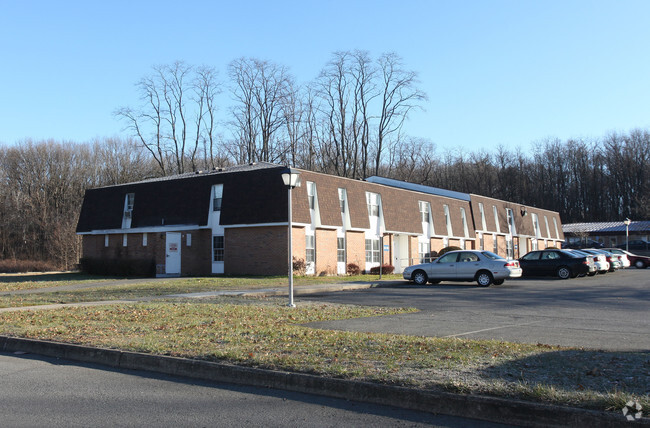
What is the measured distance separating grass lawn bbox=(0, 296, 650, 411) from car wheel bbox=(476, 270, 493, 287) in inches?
468

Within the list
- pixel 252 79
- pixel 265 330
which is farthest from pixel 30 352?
pixel 252 79

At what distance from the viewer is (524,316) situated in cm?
1375

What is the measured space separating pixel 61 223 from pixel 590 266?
4525cm

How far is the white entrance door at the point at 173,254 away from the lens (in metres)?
34.3

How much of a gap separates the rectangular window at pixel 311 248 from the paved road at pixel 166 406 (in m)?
23.8

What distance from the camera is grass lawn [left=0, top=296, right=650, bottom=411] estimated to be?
6.23m

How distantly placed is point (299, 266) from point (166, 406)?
79.9ft

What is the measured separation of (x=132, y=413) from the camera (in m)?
6.22

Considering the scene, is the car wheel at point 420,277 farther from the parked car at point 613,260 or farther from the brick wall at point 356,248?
the parked car at point 613,260

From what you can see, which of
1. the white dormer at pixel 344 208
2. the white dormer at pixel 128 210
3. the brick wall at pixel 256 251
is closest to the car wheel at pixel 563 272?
the white dormer at pixel 344 208

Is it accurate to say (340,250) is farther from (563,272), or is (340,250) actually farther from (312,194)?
(563,272)

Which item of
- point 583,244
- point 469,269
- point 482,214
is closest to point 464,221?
point 482,214

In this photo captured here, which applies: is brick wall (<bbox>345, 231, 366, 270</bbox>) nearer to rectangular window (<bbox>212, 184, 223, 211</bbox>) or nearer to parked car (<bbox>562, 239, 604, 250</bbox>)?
rectangular window (<bbox>212, 184, 223, 211</bbox>)

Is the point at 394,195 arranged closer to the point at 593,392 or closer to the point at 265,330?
the point at 265,330
